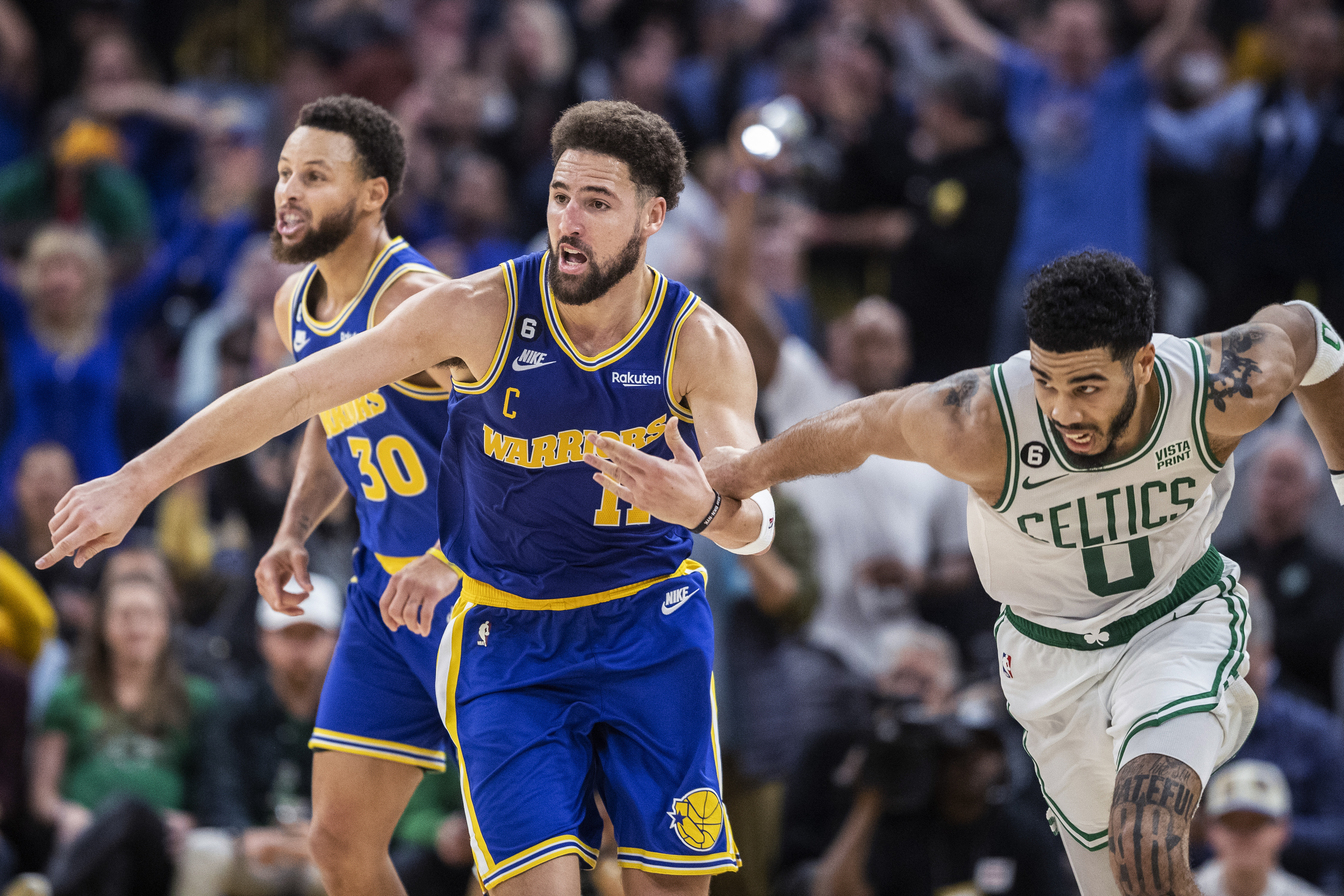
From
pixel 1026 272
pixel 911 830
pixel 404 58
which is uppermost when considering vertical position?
pixel 404 58

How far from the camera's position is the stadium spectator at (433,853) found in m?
7.45

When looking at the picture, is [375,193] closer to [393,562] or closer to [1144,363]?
[393,562]

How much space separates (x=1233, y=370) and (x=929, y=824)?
348 cm

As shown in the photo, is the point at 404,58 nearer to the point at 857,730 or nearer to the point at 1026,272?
the point at 1026,272

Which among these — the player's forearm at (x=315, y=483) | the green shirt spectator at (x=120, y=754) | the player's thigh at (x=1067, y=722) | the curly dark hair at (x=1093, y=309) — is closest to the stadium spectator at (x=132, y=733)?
the green shirt spectator at (x=120, y=754)

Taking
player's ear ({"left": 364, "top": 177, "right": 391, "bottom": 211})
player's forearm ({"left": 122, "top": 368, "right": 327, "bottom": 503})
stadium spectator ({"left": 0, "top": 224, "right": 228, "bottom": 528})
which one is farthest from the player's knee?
stadium spectator ({"left": 0, "top": 224, "right": 228, "bottom": 528})

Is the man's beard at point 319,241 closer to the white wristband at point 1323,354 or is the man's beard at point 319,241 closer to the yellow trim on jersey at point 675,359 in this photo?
the yellow trim on jersey at point 675,359

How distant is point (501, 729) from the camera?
4.76 m

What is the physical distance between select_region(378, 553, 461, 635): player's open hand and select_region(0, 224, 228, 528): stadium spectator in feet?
19.2

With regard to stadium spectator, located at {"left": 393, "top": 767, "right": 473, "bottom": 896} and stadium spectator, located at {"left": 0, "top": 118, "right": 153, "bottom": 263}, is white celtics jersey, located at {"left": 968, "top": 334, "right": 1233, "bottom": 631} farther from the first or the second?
stadium spectator, located at {"left": 0, "top": 118, "right": 153, "bottom": 263}

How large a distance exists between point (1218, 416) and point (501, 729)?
2491 millimetres

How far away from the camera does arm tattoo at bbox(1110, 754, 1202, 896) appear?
171 inches

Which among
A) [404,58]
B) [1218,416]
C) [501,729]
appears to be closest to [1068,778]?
[1218,416]

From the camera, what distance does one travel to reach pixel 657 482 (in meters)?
4.39
